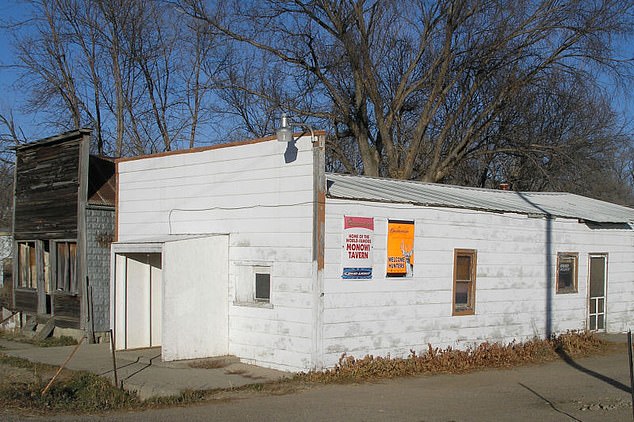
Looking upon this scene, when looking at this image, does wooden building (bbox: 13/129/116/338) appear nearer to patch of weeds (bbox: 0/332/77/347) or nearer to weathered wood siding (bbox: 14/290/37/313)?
weathered wood siding (bbox: 14/290/37/313)

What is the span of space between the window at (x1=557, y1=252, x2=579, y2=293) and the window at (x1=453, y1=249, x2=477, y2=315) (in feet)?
11.0

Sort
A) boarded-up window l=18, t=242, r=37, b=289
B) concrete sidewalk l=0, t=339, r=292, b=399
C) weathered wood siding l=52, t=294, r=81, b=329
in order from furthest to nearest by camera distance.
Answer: boarded-up window l=18, t=242, r=37, b=289 → weathered wood siding l=52, t=294, r=81, b=329 → concrete sidewalk l=0, t=339, r=292, b=399

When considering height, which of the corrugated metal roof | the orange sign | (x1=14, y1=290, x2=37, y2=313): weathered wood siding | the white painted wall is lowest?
(x1=14, y1=290, x2=37, y2=313): weathered wood siding

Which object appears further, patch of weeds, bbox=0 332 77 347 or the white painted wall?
patch of weeds, bbox=0 332 77 347

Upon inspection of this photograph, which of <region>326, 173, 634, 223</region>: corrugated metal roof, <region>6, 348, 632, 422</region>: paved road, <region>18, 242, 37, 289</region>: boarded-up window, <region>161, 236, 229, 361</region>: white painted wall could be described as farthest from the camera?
<region>18, 242, 37, 289</region>: boarded-up window

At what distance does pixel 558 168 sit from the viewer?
93.0 ft

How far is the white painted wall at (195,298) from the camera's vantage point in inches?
518

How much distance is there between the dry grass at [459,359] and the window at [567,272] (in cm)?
109

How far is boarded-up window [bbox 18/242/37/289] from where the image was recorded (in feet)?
67.4

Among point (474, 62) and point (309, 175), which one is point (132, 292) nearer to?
point (309, 175)

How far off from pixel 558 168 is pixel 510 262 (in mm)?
13642

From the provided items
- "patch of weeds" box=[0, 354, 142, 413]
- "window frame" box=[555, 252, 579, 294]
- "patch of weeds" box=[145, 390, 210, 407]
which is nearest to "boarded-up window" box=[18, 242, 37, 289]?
"patch of weeds" box=[0, 354, 142, 413]

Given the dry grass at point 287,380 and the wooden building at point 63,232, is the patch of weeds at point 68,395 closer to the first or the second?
the dry grass at point 287,380

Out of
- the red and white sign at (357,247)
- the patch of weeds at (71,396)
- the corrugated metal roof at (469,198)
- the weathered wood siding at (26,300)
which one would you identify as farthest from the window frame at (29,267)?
the red and white sign at (357,247)
